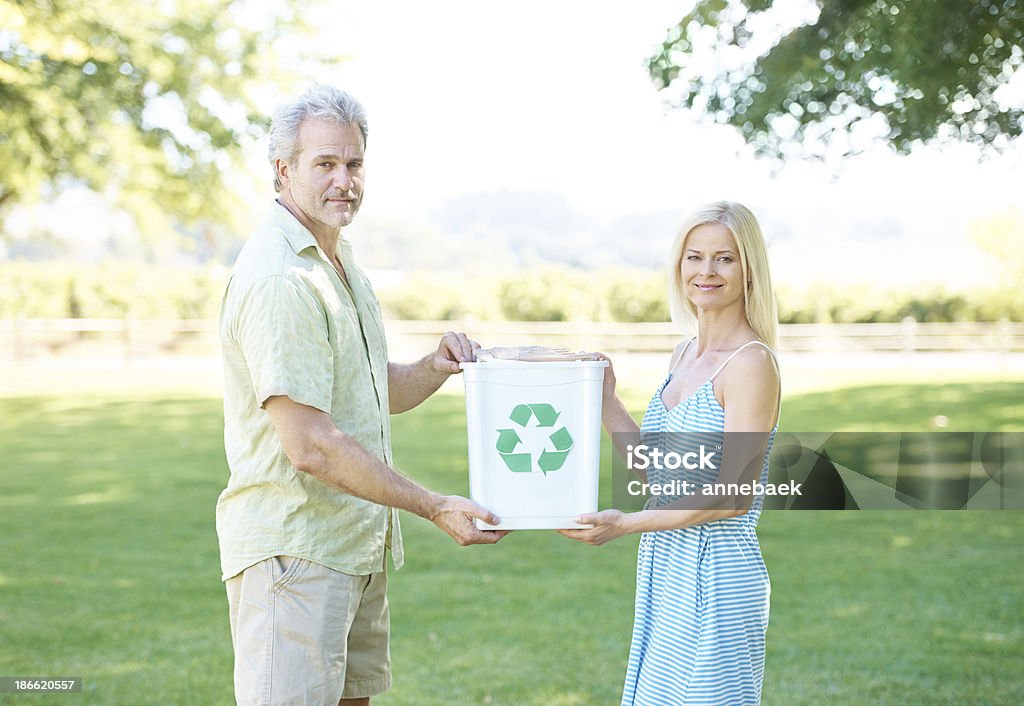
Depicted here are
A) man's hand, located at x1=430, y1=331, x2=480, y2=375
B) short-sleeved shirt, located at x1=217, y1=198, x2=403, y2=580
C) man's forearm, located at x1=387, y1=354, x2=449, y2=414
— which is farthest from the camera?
man's forearm, located at x1=387, y1=354, x2=449, y2=414

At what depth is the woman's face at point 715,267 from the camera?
2.49 m

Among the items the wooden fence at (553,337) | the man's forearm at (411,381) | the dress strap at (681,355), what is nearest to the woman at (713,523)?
the dress strap at (681,355)

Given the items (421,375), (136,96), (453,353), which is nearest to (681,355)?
(453,353)

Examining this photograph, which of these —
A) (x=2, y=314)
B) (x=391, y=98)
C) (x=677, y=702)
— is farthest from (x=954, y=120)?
(x=391, y=98)

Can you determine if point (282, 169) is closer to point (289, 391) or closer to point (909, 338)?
point (289, 391)

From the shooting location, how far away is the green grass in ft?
15.3

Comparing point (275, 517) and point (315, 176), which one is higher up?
point (315, 176)

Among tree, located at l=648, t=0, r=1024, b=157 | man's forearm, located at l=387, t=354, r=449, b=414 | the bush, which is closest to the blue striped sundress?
man's forearm, located at l=387, t=354, r=449, b=414

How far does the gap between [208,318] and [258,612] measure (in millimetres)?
26220

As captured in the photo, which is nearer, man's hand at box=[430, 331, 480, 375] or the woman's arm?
the woman's arm

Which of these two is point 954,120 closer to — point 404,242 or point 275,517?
point 275,517

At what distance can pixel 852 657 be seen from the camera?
4.93 metres

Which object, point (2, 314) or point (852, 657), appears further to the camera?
point (2, 314)

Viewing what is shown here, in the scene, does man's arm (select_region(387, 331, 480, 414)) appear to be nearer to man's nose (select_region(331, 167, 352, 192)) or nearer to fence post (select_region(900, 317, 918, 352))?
man's nose (select_region(331, 167, 352, 192))
